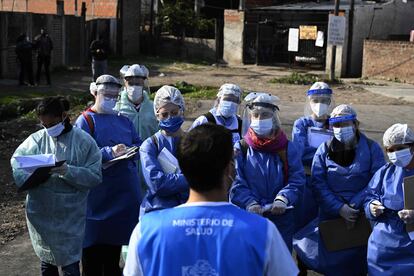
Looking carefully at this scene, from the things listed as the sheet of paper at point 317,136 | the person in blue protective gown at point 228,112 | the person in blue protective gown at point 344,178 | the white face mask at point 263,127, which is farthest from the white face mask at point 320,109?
the white face mask at point 263,127

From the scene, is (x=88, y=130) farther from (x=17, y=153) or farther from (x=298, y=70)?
(x=298, y=70)

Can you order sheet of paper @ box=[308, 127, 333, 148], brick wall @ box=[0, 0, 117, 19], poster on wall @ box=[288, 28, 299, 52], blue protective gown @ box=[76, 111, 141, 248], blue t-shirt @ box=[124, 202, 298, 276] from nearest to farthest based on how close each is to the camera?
1. blue t-shirt @ box=[124, 202, 298, 276]
2. blue protective gown @ box=[76, 111, 141, 248]
3. sheet of paper @ box=[308, 127, 333, 148]
4. poster on wall @ box=[288, 28, 299, 52]
5. brick wall @ box=[0, 0, 117, 19]

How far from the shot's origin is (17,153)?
452 cm

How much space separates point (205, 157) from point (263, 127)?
237 centimetres

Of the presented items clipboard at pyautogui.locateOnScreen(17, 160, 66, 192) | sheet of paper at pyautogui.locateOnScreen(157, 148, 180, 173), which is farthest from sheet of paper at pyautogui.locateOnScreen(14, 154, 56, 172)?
sheet of paper at pyautogui.locateOnScreen(157, 148, 180, 173)

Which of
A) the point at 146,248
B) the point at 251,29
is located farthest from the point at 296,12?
the point at 146,248

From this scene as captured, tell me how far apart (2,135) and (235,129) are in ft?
23.7

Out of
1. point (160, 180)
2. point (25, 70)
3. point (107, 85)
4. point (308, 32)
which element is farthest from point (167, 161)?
point (308, 32)

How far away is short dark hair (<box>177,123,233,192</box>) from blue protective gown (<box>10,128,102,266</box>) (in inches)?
84.2

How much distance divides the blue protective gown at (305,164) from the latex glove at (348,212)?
2.01 ft

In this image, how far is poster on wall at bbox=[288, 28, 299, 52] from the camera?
2686 cm

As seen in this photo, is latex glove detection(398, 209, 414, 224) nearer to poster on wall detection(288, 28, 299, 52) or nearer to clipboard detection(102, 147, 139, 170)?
clipboard detection(102, 147, 139, 170)

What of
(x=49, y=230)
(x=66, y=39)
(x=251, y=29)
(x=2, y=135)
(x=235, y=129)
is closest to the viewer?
(x=49, y=230)

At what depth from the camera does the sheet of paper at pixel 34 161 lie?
170 inches
